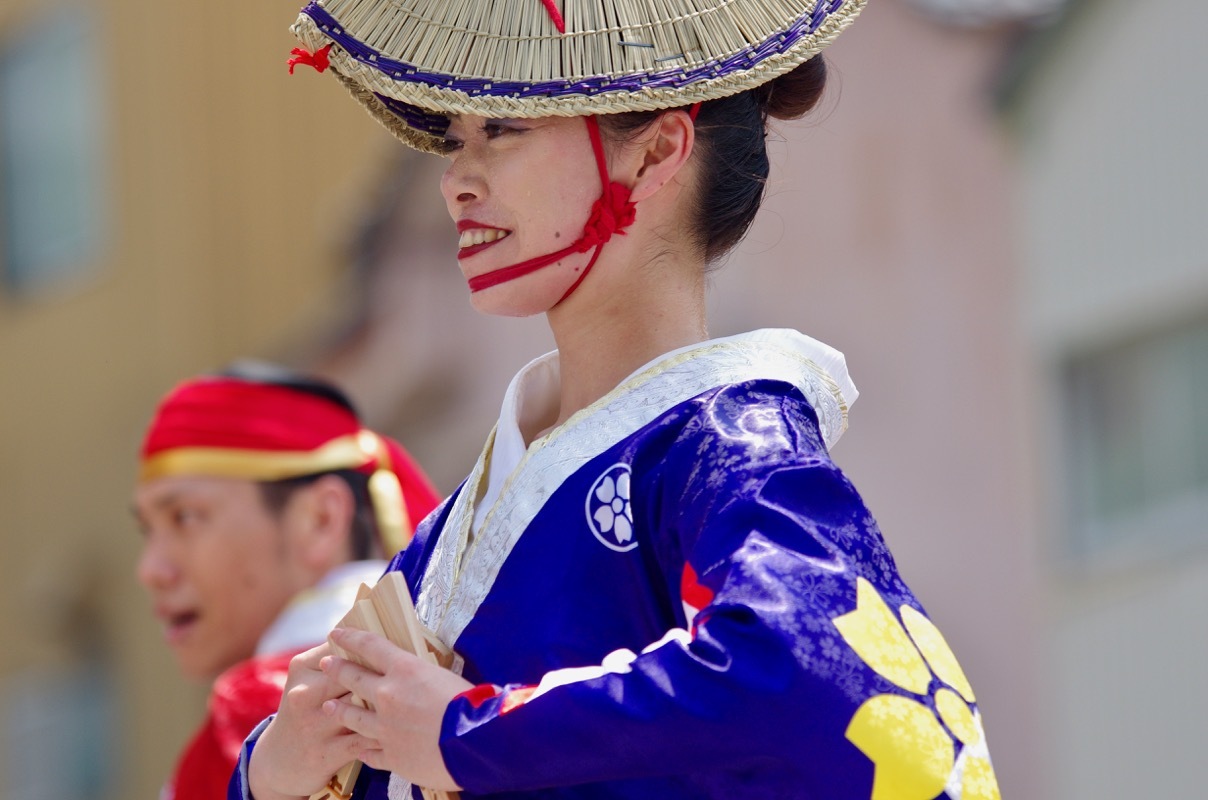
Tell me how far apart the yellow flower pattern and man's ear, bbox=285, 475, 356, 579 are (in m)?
1.98

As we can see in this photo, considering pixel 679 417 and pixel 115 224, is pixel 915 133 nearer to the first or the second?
pixel 115 224

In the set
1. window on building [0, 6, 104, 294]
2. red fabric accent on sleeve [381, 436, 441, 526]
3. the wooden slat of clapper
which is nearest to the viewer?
the wooden slat of clapper

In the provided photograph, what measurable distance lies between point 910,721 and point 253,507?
2.14m

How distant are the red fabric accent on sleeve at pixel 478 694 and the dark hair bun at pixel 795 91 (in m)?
0.74

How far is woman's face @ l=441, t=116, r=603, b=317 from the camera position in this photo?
2121mm

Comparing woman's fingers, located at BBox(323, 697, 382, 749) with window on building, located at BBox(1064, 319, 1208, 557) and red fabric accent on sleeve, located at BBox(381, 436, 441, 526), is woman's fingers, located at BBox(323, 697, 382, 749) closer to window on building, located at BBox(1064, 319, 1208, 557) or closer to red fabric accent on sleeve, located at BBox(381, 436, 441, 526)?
red fabric accent on sleeve, located at BBox(381, 436, 441, 526)

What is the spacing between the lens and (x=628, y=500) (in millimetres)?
1976

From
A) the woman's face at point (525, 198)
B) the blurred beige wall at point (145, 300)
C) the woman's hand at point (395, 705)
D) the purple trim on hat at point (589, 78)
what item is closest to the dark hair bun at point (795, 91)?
the purple trim on hat at point (589, 78)

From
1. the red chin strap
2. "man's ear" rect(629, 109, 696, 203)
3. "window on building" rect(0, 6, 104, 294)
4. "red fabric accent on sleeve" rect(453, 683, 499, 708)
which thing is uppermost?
"window on building" rect(0, 6, 104, 294)

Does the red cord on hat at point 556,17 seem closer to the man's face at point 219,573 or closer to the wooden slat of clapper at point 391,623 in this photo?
the wooden slat of clapper at point 391,623

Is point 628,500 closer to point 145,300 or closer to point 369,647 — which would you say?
point 369,647

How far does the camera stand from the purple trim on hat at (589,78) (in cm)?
202

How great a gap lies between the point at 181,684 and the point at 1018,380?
466 cm

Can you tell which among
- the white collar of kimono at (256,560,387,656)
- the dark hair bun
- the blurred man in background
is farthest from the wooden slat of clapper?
the blurred man in background
